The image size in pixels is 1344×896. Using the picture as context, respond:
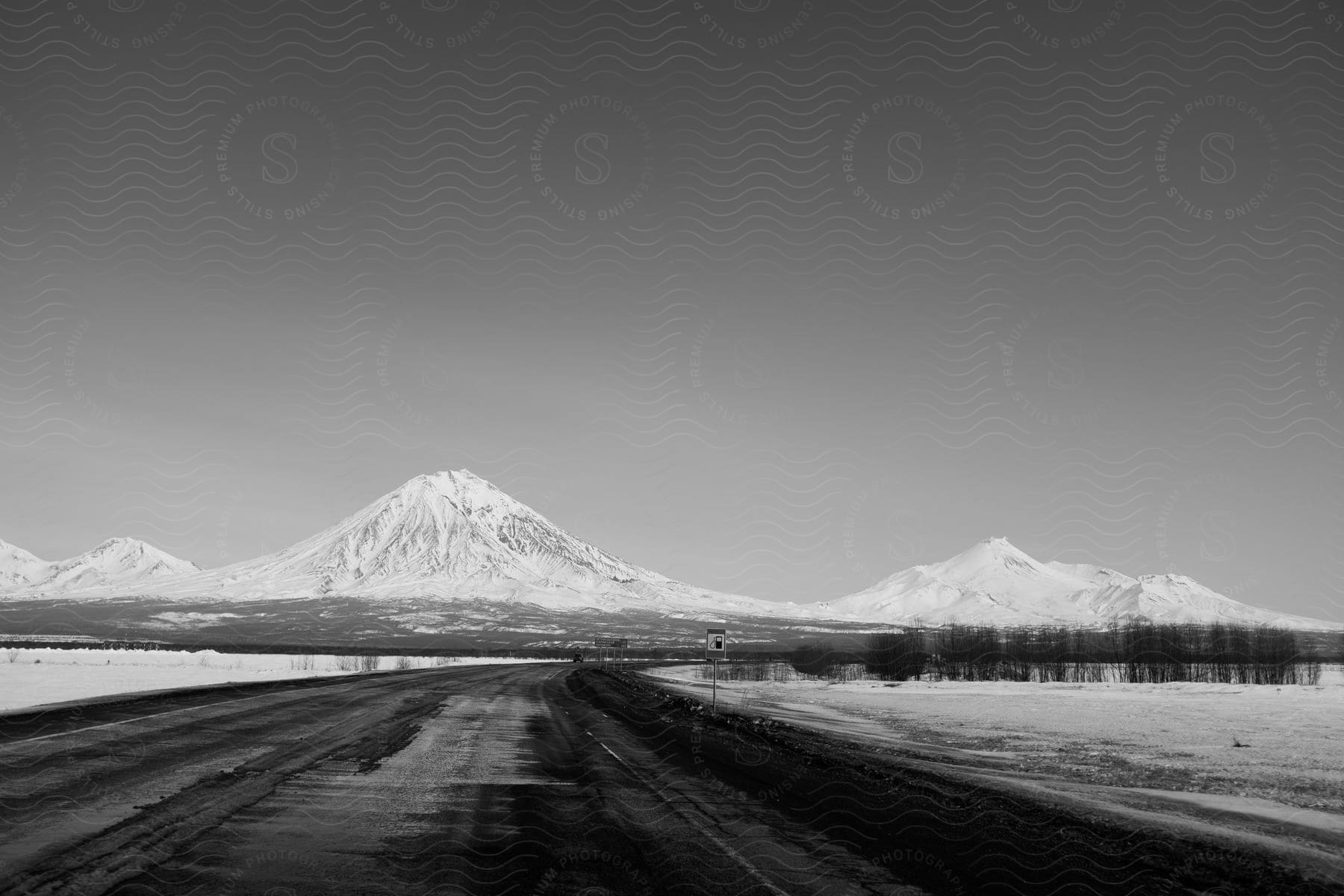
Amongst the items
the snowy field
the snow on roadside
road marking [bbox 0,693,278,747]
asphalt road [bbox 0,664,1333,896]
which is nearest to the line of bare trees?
the snow on roadside

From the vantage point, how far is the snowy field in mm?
29844

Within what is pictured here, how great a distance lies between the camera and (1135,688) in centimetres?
5900

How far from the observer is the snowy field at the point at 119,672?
29.8 metres

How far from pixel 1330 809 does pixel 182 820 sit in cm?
1698

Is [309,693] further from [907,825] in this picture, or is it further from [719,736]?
[907,825]

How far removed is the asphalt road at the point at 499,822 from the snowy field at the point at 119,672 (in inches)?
440

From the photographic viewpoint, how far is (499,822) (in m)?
10.7

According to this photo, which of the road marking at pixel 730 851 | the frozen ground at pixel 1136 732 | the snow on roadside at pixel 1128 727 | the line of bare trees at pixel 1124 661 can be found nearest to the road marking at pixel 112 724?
the road marking at pixel 730 851

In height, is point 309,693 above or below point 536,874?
below

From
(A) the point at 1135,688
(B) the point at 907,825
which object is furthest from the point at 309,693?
(A) the point at 1135,688

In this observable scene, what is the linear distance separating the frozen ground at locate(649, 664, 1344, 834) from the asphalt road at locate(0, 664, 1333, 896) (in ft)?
16.6

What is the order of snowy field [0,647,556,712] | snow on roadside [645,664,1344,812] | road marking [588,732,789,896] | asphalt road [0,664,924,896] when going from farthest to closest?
snowy field [0,647,556,712], snow on roadside [645,664,1344,812], road marking [588,732,789,896], asphalt road [0,664,924,896]

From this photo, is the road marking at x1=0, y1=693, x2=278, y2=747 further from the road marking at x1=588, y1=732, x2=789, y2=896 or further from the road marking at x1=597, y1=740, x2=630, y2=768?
the road marking at x1=588, y1=732, x2=789, y2=896

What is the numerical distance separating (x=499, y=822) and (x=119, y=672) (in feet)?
146
